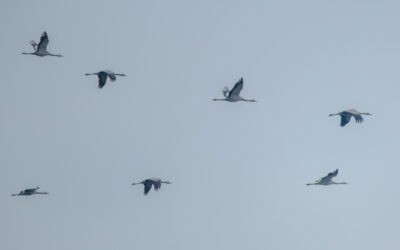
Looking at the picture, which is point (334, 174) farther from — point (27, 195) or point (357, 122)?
point (27, 195)

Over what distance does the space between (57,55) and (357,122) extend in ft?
89.4

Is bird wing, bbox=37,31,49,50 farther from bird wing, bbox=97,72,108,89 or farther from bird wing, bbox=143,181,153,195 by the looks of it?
bird wing, bbox=143,181,153,195

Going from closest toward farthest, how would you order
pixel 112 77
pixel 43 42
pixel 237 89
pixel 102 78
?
pixel 237 89 < pixel 102 78 < pixel 112 77 < pixel 43 42

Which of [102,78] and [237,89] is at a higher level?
[102,78]

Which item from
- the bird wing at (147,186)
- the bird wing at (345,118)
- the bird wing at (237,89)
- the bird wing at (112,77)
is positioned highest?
the bird wing at (112,77)

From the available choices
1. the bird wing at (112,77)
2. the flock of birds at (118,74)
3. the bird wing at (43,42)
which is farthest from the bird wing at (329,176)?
the bird wing at (43,42)

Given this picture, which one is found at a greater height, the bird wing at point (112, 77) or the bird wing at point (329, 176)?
the bird wing at point (112, 77)

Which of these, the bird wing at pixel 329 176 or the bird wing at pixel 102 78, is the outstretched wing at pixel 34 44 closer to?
the bird wing at pixel 102 78

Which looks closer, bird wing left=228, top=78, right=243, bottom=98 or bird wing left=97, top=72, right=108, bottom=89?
bird wing left=228, top=78, right=243, bottom=98

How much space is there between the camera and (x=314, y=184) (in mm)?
126438

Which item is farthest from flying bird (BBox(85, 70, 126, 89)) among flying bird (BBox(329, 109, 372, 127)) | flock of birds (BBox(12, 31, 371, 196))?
flying bird (BBox(329, 109, 372, 127))

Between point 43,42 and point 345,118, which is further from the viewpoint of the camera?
point 43,42

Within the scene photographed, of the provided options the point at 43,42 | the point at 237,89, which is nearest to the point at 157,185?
the point at 237,89

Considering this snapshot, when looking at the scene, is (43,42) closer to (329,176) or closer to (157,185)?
(157,185)
